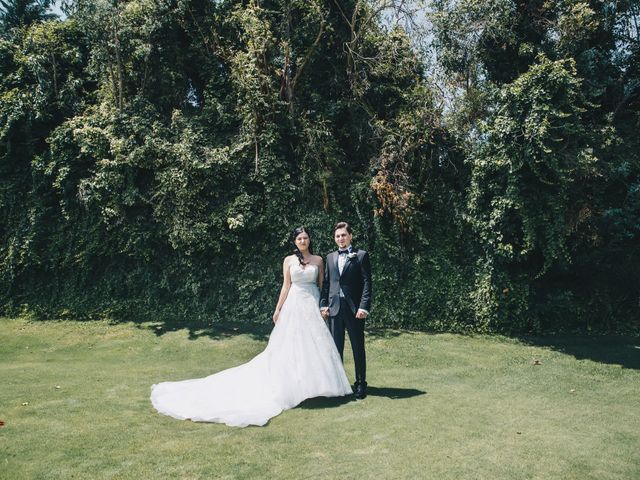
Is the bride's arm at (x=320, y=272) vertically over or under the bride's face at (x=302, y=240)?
under

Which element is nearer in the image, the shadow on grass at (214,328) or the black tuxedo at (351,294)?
the black tuxedo at (351,294)

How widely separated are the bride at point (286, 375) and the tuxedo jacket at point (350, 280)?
0.23 m

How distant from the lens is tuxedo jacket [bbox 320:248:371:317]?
562 centimetres

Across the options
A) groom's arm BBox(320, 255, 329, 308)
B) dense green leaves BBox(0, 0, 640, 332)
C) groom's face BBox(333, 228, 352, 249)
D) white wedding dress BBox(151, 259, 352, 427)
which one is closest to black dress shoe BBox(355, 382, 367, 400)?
white wedding dress BBox(151, 259, 352, 427)

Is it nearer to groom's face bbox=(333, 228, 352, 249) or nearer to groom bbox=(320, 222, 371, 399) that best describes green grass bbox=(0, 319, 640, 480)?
groom bbox=(320, 222, 371, 399)

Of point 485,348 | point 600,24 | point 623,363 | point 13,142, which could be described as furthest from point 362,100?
point 13,142

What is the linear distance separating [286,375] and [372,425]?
1.21 metres

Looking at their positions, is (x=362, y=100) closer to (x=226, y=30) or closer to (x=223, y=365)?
(x=226, y=30)

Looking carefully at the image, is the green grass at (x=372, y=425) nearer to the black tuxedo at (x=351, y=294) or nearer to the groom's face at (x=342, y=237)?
the black tuxedo at (x=351, y=294)

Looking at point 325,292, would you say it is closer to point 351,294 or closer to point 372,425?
point 351,294

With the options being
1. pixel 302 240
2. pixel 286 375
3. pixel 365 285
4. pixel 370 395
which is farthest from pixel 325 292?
pixel 370 395

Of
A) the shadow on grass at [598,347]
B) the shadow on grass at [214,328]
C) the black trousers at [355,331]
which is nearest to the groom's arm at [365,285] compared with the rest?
the black trousers at [355,331]

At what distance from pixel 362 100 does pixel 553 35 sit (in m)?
4.12

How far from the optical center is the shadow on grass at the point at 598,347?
331 inches
